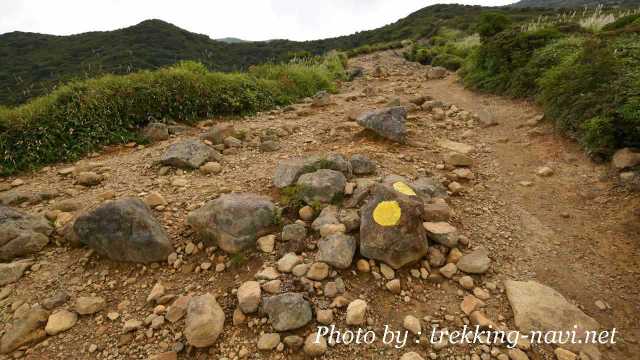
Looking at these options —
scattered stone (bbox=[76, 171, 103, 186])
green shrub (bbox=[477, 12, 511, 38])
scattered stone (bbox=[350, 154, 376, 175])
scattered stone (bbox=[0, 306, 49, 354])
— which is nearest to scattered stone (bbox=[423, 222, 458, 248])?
scattered stone (bbox=[350, 154, 376, 175])

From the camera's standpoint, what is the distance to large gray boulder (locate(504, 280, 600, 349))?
2.37 m

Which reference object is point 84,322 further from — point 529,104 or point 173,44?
point 173,44

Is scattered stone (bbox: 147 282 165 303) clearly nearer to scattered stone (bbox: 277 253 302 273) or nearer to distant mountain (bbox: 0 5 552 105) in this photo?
scattered stone (bbox: 277 253 302 273)

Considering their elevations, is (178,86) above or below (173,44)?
below

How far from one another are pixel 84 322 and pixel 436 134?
561 cm

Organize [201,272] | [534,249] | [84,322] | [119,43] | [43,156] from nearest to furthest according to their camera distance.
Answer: [84,322] → [201,272] → [534,249] → [43,156] → [119,43]

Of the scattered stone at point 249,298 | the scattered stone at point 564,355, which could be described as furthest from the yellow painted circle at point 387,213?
the scattered stone at point 564,355

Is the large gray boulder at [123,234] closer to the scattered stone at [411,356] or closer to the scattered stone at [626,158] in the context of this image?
the scattered stone at [411,356]

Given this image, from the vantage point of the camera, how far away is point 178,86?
7.09 meters

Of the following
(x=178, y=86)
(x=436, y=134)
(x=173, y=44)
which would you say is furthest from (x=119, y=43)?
(x=436, y=134)

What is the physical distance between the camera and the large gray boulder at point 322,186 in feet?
11.5

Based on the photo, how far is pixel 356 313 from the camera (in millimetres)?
2375

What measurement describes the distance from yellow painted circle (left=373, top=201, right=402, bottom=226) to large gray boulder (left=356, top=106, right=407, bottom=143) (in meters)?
2.60

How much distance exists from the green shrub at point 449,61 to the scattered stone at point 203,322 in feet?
40.8
